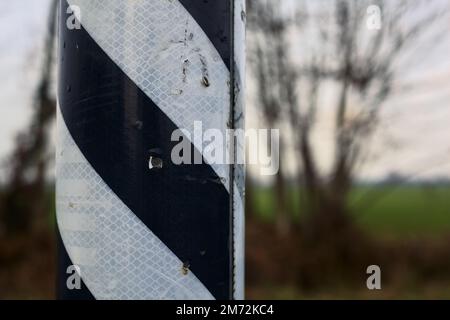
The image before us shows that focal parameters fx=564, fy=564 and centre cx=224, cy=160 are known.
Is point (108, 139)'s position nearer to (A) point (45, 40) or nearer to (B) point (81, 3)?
(B) point (81, 3)

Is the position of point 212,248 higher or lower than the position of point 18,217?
lower

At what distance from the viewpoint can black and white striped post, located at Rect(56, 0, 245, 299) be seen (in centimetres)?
98

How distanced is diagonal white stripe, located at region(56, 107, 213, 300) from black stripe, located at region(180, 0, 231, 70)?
32cm

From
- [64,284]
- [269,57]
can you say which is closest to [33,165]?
[269,57]

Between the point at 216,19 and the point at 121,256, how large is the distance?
46cm

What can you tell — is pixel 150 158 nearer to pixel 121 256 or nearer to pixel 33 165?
pixel 121 256

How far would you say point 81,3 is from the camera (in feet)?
3.43

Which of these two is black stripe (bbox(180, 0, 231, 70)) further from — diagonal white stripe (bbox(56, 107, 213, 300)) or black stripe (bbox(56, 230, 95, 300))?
black stripe (bbox(56, 230, 95, 300))

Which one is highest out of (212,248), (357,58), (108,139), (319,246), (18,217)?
(357,58)

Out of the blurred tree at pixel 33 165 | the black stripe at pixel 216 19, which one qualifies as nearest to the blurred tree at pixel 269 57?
the blurred tree at pixel 33 165
